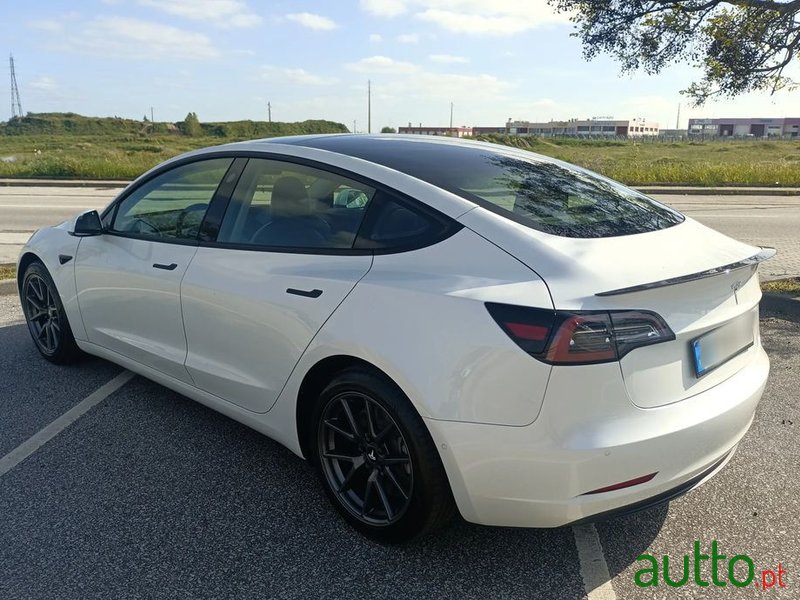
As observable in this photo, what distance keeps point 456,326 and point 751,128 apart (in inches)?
6063

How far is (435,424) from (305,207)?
1.29 m

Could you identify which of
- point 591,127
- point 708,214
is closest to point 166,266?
point 708,214

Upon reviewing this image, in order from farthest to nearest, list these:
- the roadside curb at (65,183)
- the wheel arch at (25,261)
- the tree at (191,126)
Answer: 1. the tree at (191,126)
2. the roadside curb at (65,183)
3. the wheel arch at (25,261)

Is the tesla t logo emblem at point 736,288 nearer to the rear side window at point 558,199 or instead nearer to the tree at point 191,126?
the rear side window at point 558,199

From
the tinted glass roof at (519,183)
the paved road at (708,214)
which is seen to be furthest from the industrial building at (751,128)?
the tinted glass roof at (519,183)

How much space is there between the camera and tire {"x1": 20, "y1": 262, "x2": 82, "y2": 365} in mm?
4473

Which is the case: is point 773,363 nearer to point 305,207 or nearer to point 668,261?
point 668,261

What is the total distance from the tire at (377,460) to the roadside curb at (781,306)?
4.70 meters

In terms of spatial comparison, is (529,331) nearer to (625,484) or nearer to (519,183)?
(625,484)

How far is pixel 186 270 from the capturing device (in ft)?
10.9

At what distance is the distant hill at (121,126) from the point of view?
7875cm

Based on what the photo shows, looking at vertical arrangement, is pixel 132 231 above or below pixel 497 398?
above

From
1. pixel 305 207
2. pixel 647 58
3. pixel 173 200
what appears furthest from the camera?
pixel 647 58

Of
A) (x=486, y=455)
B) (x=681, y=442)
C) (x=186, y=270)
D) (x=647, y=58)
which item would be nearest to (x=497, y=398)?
(x=486, y=455)
